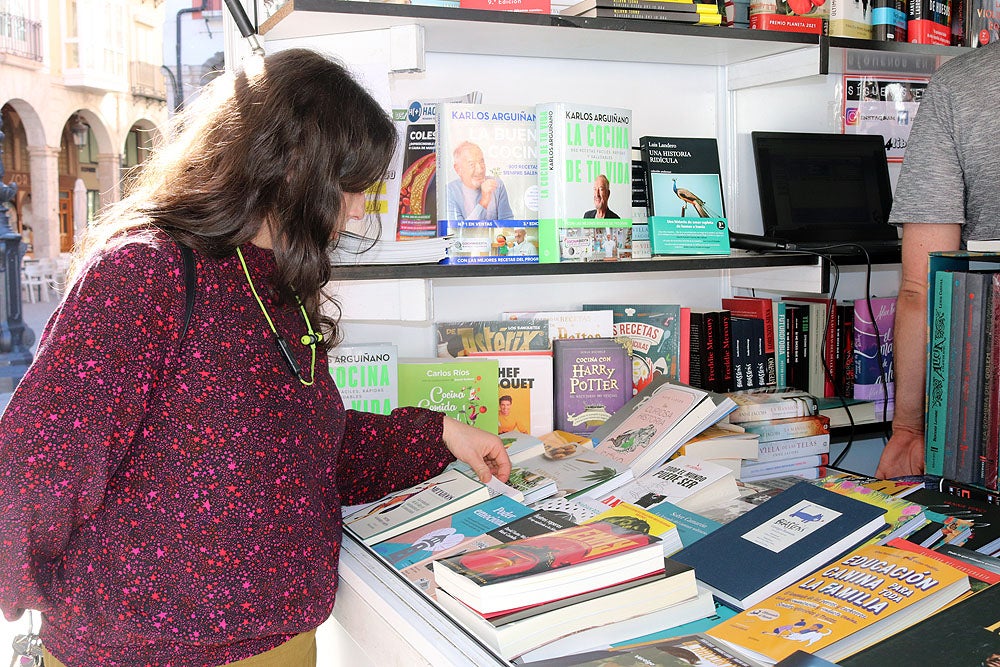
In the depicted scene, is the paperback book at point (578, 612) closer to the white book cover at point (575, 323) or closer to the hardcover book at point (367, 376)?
the hardcover book at point (367, 376)

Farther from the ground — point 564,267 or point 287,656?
point 564,267

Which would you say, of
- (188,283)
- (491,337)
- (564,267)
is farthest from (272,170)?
(491,337)

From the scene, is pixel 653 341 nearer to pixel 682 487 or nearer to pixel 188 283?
pixel 682 487

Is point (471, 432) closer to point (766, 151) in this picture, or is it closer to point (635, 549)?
point (635, 549)

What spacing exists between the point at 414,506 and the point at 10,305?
1.62 m

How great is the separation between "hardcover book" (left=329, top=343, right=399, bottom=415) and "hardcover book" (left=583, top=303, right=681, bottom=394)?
0.54m

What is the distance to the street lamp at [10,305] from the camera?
7.97ft

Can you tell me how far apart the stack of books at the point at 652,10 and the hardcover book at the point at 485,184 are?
248mm

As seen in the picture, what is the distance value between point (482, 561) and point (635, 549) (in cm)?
19

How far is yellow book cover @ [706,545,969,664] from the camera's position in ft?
3.35

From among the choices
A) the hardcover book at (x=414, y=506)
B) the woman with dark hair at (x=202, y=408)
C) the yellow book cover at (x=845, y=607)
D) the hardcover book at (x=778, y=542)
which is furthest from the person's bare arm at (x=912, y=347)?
the woman with dark hair at (x=202, y=408)

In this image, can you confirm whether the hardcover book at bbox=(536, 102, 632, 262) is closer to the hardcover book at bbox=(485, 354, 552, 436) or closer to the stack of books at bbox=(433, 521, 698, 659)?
the hardcover book at bbox=(485, 354, 552, 436)

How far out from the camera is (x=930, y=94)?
186cm

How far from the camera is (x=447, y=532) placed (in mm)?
1369
